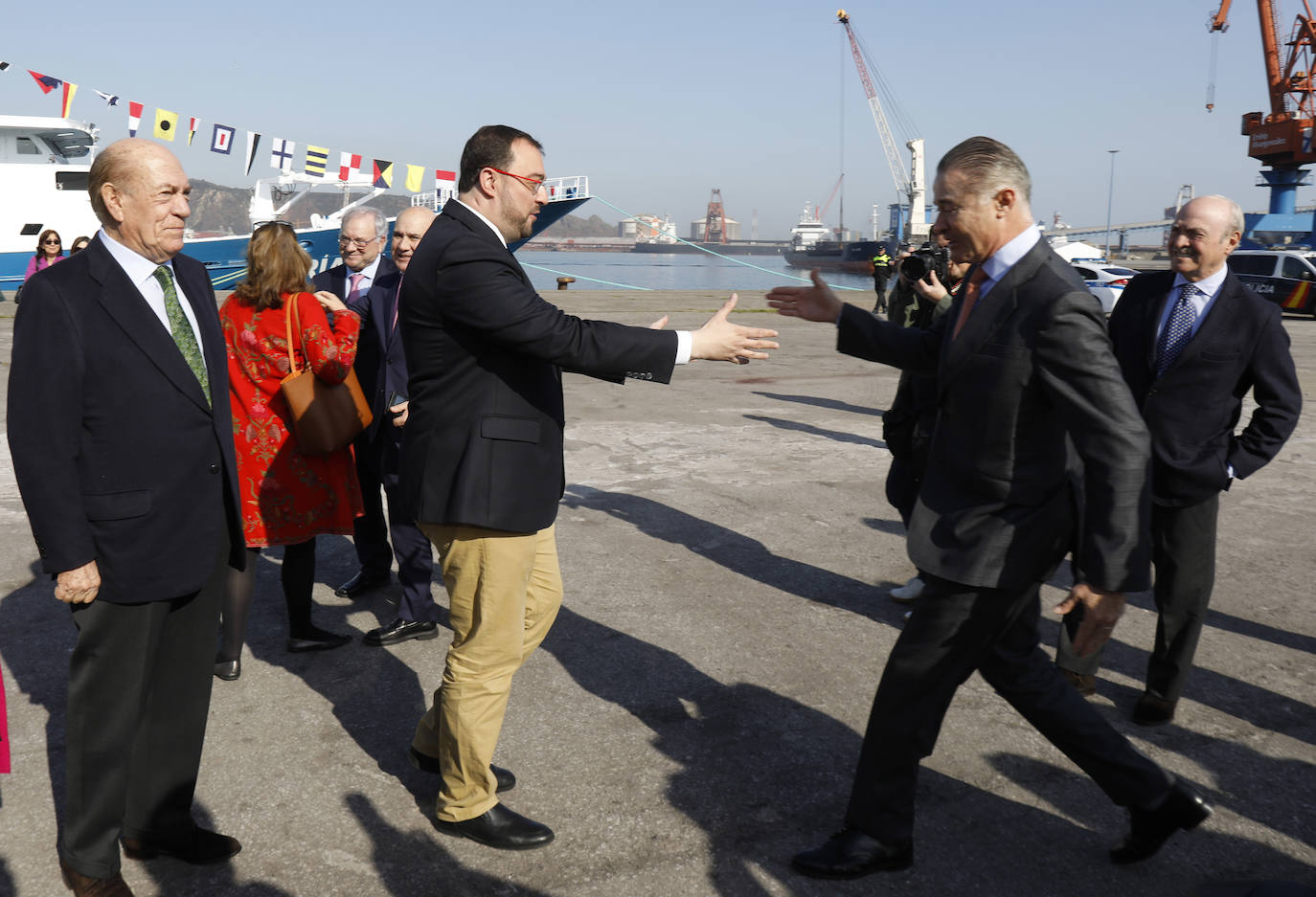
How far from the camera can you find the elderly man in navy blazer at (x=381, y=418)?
4262mm

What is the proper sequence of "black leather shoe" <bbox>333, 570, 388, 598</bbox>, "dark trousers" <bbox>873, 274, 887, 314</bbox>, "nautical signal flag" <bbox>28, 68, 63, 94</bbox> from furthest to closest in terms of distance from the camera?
"nautical signal flag" <bbox>28, 68, 63, 94</bbox>, "dark trousers" <bbox>873, 274, 887, 314</bbox>, "black leather shoe" <bbox>333, 570, 388, 598</bbox>

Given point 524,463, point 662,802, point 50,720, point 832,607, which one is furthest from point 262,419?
point 832,607

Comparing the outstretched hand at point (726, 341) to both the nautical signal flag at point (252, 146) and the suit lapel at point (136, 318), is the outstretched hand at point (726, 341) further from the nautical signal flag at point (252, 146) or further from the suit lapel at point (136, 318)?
the nautical signal flag at point (252, 146)

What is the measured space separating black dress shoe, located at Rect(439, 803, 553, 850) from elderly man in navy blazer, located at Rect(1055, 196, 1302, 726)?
2163 millimetres

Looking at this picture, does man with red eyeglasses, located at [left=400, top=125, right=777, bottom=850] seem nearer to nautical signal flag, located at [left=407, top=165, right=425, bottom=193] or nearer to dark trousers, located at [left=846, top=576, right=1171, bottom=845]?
dark trousers, located at [left=846, top=576, right=1171, bottom=845]

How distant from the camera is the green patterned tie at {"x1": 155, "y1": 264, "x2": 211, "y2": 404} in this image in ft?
8.20

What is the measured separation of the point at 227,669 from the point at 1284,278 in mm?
23754

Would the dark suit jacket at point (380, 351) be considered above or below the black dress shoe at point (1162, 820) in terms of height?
above

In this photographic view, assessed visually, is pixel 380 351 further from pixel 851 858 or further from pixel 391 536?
pixel 851 858

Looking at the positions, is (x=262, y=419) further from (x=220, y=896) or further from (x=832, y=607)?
(x=832, y=607)

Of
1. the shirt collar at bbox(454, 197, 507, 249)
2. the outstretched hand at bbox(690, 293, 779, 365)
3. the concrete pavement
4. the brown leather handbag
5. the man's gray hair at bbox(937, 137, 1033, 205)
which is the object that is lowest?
the concrete pavement

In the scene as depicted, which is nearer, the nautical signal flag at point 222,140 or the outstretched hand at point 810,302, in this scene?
the outstretched hand at point 810,302

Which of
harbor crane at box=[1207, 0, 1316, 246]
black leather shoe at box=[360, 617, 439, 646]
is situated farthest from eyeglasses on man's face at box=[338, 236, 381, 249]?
harbor crane at box=[1207, 0, 1316, 246]

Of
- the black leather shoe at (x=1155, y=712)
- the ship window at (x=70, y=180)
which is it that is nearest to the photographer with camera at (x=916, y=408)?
the black leather shoe at (x=1155, y=712)
